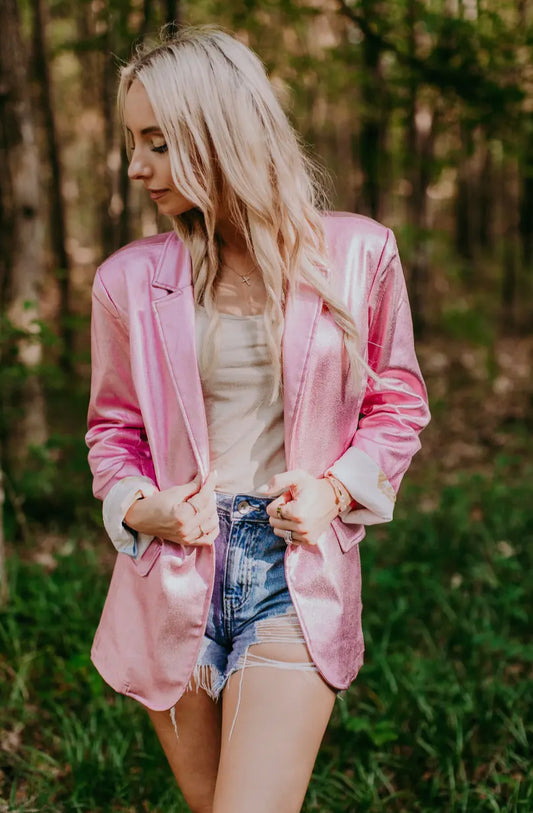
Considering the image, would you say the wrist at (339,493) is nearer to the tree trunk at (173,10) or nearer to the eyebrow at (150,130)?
the eyebrow at (150,130)

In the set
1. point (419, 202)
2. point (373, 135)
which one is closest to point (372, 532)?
point (373, 135)

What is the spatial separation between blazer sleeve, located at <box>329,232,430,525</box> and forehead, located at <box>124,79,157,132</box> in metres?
0.66

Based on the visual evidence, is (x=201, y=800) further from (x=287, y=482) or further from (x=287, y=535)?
(x=287, y=482)

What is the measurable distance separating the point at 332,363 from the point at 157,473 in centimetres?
53

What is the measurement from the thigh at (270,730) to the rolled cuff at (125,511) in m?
0.39

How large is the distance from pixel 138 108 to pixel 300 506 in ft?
3.37

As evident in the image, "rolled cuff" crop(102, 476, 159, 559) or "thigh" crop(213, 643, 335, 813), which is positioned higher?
"rolled cuff" crop(102, 476, 159, 559)

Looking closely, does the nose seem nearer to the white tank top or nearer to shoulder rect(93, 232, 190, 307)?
shoulder rect(93, 232, 190, 307)

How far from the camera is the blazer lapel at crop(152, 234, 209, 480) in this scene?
1949 mm

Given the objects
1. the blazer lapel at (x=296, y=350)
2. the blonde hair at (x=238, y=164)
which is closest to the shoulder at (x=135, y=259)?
the blonde hair at (x=238, y=164)

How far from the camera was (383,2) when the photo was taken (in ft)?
17.3

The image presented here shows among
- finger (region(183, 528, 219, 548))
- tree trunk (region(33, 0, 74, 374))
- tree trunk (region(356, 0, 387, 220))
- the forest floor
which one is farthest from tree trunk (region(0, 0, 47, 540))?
tree trunk (region(356, 0, 387, 220))

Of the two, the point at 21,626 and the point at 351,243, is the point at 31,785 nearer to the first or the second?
the point at 21,626

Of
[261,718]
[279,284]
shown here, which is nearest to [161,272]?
[279,284]
